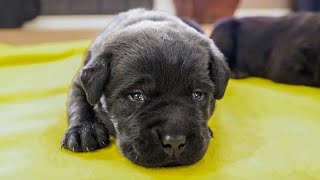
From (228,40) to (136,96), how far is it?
2430 millimetres

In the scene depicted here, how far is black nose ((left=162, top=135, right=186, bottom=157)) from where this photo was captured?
2033 mm

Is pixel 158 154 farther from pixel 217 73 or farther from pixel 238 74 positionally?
pixel 238 74

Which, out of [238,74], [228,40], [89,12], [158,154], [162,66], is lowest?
[89,12]

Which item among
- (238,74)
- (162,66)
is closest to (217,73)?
(162,66)

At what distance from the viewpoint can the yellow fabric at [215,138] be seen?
7.18 ft

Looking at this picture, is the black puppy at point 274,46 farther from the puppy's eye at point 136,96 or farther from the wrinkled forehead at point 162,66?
the puppy's eye at point 136,96

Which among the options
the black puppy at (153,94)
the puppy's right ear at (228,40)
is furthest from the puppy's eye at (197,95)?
the puppy's right ear at (228,40)

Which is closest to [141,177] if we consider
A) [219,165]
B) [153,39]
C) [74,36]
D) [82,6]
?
[219,165]

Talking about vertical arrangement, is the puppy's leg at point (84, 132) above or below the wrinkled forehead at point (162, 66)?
below

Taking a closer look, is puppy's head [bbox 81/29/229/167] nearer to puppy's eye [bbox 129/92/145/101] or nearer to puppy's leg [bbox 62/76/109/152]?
puppy's eye [bbox 129/92/145/101]

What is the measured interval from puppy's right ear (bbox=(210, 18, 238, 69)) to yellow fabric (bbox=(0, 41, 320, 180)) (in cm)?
49

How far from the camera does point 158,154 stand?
6.84 feet

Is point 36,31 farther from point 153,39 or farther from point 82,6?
point 153,39

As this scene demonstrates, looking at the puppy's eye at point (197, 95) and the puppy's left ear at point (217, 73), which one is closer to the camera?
the puppy's eye at point (197, 95)
